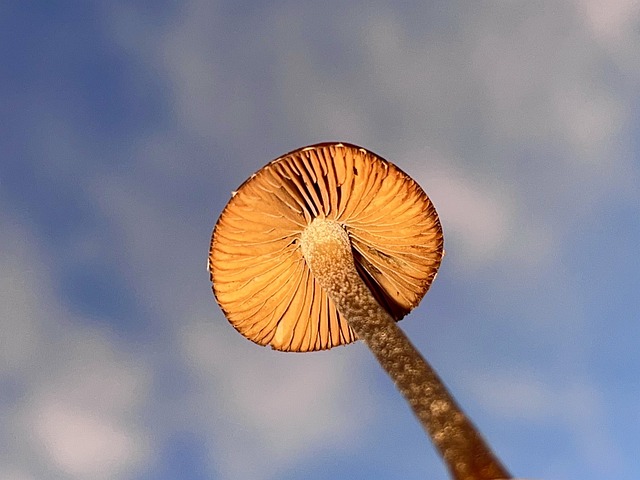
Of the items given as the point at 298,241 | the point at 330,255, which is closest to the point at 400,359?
the point at 330,255

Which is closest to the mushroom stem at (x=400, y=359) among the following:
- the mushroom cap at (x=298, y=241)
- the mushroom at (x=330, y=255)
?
the mushroom at (x=330, y=255)

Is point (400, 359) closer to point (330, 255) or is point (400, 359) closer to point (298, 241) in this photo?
point (330, 255)

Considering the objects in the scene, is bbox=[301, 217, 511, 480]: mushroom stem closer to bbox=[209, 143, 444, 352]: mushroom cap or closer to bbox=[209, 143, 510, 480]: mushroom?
bbox=[209, 143, 510, 480]: mushroom

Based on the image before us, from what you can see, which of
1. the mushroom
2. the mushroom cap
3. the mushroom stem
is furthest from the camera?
the mushroom cap

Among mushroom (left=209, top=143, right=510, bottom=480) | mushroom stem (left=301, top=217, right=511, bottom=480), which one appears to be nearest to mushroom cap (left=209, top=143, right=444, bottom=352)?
mushroom (left=209, top=143, right=510, bottom=480)

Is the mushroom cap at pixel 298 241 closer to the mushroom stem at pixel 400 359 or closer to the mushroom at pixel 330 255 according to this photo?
the mushroom at pixel 330 255

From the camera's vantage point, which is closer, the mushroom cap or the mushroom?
the mushroom
